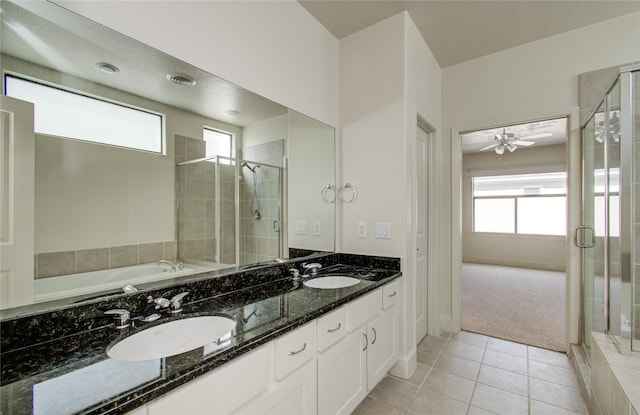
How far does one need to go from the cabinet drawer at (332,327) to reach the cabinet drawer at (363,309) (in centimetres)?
5

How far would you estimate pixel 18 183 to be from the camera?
92 centimetres

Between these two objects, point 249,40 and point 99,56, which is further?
point 249,40

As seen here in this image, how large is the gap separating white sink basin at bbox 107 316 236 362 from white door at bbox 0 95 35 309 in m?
0.37

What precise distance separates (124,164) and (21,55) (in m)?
0.45

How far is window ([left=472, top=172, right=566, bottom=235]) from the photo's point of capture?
6078 mm

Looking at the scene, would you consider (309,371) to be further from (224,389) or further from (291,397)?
(224,389)

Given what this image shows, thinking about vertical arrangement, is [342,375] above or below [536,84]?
below

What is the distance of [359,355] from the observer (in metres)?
1.64

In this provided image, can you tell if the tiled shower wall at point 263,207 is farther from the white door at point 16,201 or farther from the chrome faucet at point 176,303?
the white door at point 16,201

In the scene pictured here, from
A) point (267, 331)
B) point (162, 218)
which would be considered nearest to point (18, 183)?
point (162, 218)

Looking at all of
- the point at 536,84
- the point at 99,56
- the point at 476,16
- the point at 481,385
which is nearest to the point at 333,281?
the point at 481,385

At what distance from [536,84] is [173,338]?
3.44m

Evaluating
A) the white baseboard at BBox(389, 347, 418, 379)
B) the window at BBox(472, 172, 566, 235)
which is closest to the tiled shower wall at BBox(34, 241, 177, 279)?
the white baseboard at BBox(389, 347, 418, 379)

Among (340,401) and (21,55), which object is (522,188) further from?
(21,55)
